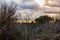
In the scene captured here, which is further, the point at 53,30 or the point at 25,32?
the point at 53,30

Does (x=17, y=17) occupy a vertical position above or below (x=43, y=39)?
above

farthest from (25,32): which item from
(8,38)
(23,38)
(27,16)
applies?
(27,16)

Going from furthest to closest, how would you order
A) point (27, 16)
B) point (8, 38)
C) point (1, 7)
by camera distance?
point (27, 16), point (1, 7), point (8, 38)

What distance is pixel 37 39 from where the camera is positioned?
1719 centimetres

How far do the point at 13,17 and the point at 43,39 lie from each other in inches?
112

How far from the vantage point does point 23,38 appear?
642 inches

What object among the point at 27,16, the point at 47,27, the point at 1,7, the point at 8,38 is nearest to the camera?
the point at 8,38

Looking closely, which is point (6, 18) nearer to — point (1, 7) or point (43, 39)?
point (1, 7)

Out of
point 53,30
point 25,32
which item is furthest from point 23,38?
point 53,30

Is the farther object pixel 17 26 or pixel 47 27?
pixel 47 27

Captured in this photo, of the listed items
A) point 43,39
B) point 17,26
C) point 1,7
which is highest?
point 1,7

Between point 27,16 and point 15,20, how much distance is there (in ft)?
9.71

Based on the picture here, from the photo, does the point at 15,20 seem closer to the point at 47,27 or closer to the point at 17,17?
the point at 17,17

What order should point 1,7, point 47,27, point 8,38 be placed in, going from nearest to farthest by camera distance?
point 8,38, point 1,7, point 47,27
